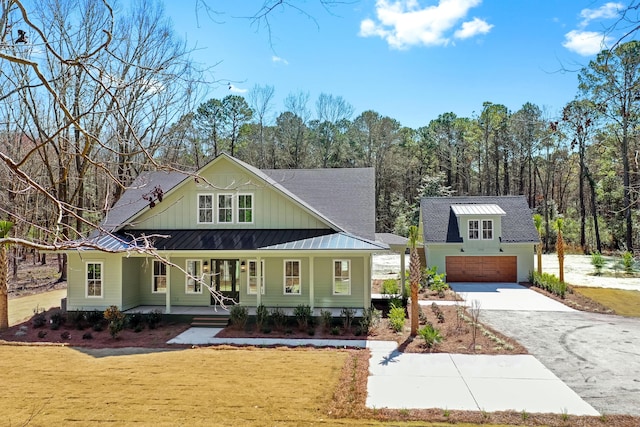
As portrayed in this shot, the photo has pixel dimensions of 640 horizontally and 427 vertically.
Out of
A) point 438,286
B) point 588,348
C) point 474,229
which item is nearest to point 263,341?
point 588,348

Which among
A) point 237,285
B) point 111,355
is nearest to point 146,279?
point 237,285

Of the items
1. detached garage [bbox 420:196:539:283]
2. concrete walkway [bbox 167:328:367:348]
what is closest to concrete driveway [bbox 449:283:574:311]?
detached garage [bbox 420:196:539:283]

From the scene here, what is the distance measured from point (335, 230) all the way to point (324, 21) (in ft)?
40.1

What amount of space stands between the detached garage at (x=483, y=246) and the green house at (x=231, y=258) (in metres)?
9.00

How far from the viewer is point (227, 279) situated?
15930 millimetres

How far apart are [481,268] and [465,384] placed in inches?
635

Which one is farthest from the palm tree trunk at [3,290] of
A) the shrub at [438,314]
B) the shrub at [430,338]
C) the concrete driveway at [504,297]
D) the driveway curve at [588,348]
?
the concrete driveway at [504,297]

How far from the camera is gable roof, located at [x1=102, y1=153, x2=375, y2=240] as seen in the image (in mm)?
15695

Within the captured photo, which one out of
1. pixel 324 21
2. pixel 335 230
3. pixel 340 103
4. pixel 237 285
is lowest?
pixel 237 285

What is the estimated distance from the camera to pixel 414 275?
41.2 ft

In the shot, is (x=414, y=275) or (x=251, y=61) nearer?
(x=251, y=61)

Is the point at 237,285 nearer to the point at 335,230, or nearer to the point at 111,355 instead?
the point at 335,230

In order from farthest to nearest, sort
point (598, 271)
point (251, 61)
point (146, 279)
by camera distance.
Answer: point (598, 271) → point (146, 279) → point (251, 61)

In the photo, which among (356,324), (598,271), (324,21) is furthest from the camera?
(598,271)
